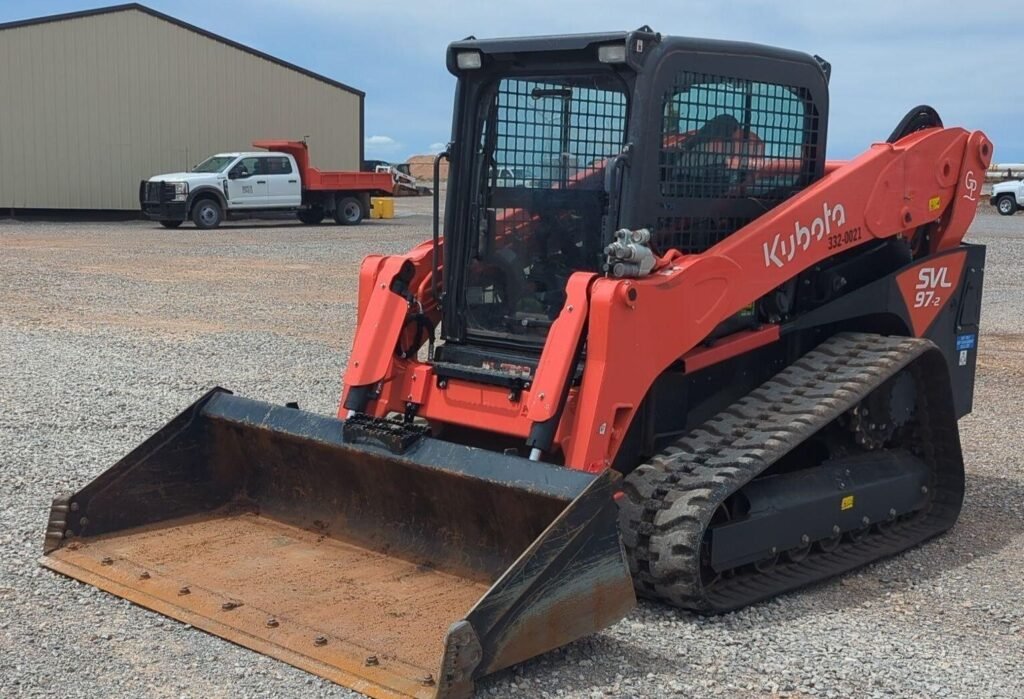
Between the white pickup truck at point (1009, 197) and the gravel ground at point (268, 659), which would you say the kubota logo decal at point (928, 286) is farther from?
the white pickup truck at point (1009, 197)

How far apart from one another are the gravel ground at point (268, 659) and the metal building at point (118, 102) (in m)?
19.3

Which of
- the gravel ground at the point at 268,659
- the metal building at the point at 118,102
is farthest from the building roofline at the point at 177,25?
the gravel ground at the point at 268,659

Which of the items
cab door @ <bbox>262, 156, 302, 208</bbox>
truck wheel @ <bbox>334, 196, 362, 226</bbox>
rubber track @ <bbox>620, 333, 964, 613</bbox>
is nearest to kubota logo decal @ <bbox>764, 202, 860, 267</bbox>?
rubber track @ <bbox>620, 333, 964, 613</bbox>

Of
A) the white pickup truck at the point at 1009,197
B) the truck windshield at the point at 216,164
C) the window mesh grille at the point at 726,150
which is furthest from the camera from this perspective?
the white pickup truck at the point at 1009,197

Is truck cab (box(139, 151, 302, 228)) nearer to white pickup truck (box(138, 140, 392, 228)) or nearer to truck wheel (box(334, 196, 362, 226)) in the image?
white pickup truck (box(138, 140, 392, 228))

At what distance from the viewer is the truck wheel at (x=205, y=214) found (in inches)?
1214

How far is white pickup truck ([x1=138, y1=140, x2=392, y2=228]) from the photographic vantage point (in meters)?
30.7

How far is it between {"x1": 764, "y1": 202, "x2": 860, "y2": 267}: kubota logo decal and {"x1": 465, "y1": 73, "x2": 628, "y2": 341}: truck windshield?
0.82 m

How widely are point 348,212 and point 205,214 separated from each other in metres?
4.14

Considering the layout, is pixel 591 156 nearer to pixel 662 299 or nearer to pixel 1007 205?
pixel 662 299

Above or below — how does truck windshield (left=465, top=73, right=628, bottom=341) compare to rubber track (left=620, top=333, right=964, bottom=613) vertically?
above

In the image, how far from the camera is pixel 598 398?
5441 millimetres

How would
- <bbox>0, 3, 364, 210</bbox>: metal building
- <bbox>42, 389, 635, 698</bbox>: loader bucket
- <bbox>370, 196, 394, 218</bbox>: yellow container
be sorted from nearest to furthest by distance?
<bbox>42, 389, 635, 698</bbox>: loader bucket
<bbox>0, 3, 364, 210</bbox>: metal building
<bbox>370, 196, 394, 218</bbox>: yellow container

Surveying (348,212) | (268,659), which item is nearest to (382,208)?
(348,212)
